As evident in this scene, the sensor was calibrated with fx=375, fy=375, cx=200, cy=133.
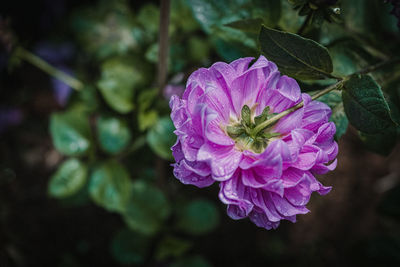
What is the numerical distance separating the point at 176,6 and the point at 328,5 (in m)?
0.54

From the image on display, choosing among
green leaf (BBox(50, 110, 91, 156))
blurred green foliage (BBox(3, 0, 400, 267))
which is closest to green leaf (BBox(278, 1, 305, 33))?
blurred green foliage (BBox(3, 0, 400, 267))

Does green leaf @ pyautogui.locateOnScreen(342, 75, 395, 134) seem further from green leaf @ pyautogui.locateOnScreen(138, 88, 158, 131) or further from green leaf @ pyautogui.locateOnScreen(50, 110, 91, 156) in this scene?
green leaf @ pyautogui.locateOnScreen(50, 110, 91, 156)

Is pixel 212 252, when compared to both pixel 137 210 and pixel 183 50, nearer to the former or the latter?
pixel 137 210

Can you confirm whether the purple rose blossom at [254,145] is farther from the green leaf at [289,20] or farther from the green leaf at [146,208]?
the green leaf at [146,208]

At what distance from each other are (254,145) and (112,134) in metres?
0.54

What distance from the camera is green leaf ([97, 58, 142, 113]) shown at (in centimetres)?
94

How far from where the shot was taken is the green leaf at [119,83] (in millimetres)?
938

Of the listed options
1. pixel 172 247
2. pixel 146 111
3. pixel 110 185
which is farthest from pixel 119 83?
pixel 172 247

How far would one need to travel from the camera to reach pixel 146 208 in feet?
3.83

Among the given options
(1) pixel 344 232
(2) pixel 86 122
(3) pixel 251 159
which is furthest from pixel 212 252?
(3) pixel 251 159

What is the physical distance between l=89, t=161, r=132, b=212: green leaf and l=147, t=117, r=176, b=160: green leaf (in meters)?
0.13

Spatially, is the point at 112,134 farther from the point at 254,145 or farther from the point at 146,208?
the point at 254,145

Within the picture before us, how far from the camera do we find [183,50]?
1036mm

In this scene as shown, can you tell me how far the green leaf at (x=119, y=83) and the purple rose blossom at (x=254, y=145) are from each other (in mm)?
440
